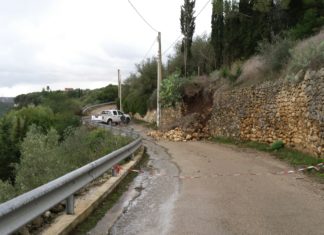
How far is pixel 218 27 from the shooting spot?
116ft

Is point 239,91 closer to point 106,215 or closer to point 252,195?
point 252,195

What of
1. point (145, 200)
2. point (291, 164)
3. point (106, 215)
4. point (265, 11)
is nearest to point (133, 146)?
point (291, 164)

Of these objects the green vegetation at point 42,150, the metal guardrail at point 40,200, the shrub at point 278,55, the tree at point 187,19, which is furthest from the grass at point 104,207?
the tree at point 187,19

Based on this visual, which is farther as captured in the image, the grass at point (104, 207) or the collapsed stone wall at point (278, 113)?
the collapsed stone wall at point (278, 113)

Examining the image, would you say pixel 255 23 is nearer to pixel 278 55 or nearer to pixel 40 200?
pixel 278 55

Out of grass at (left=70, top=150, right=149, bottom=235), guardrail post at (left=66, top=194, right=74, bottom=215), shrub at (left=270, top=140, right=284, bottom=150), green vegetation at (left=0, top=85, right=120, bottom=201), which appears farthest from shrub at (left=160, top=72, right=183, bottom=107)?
guardrail post at (left=66, top=194, right=74, bottom=215)

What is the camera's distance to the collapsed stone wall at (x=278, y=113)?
15445 millimetres

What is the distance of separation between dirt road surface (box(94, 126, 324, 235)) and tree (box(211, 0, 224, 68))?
2143cm

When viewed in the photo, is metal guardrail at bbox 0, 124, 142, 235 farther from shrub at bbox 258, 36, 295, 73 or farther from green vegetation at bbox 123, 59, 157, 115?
green vegetation at bbox 123, 59, 157, 115

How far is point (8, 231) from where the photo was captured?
463 centimetres

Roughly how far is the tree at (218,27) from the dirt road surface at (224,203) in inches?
844

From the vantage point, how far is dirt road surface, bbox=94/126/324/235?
678 cm

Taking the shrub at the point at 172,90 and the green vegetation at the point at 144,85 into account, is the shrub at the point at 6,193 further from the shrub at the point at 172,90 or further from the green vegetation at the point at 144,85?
the green vegetation at the point at 144,85

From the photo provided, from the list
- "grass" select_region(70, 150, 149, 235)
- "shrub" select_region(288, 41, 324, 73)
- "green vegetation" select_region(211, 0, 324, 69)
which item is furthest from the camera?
"green vegetation" select_region(211, 0, 324, 69)
